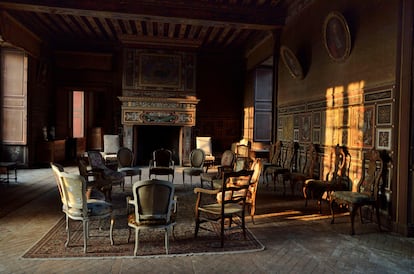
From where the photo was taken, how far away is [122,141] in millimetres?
11039

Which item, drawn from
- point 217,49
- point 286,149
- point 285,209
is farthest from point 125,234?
point 217,49

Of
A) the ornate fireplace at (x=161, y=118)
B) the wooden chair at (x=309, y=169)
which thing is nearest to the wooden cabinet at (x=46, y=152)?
the ornate fireplace at (x=161, y=118)

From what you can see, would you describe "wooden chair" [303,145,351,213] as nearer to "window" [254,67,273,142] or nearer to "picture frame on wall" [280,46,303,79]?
"picture frame on wall" [280,46,303,79]

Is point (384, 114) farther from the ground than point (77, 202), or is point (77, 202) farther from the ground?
point (384, 114)

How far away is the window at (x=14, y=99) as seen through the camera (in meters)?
9.10

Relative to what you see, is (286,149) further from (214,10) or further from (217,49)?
(217,49)

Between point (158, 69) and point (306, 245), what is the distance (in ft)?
28.0

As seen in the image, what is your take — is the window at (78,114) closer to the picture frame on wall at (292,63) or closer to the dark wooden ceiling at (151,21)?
the dark wooden ceiling at (151,21)

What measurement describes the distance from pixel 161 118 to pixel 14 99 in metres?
4.42

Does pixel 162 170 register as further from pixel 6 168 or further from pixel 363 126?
pixel 363 126

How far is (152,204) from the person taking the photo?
3240 mm

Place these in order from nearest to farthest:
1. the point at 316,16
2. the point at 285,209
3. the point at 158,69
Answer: the point at 285,209 < the point at 316,16 < the point at 158,69

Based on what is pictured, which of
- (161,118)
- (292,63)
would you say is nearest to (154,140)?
(161,118)

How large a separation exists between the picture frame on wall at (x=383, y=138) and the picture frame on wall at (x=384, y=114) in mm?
107
